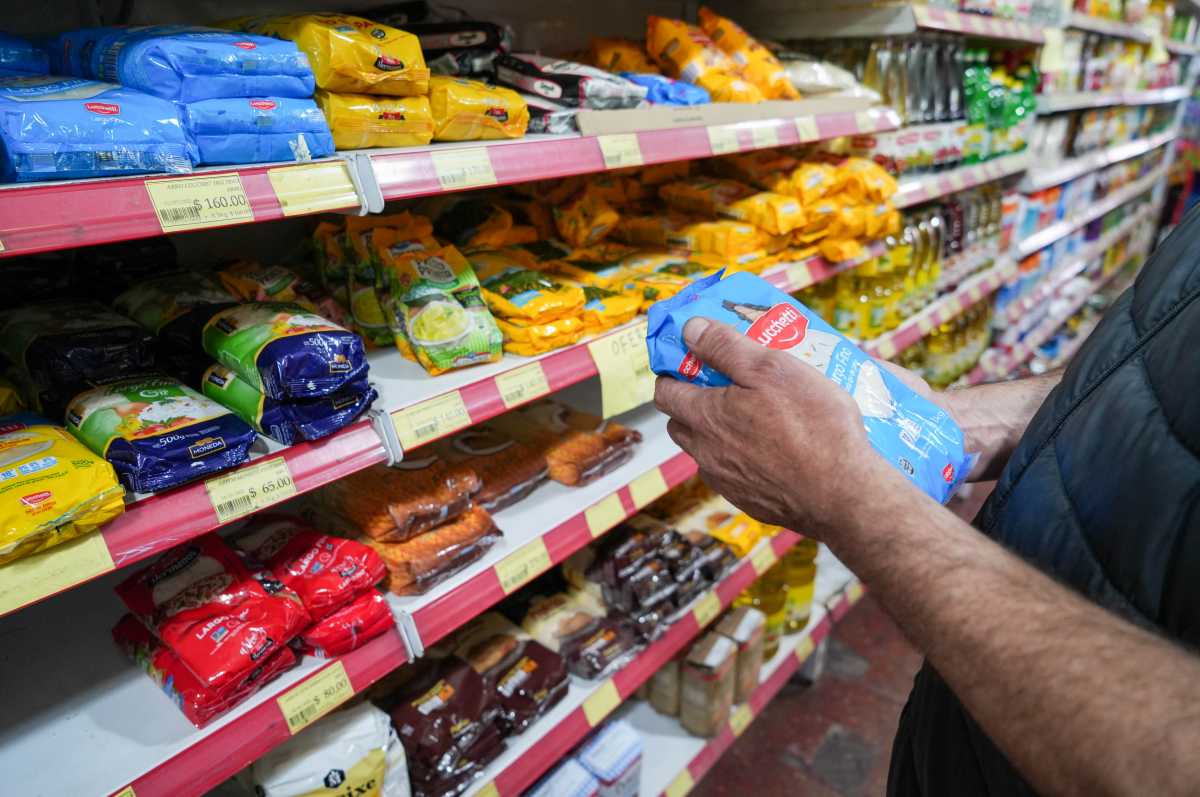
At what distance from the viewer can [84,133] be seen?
729 millimetres

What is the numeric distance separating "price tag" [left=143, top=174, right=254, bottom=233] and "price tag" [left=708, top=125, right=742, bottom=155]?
881 mm

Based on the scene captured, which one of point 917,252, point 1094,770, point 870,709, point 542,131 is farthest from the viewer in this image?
point 917,252

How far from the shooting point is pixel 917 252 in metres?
2.46

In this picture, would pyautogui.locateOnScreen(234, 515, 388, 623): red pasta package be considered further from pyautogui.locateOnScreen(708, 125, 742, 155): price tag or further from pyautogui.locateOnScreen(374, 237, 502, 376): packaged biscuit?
pyautogui.locateOnScreen(708, 125, 742, 155): price tag

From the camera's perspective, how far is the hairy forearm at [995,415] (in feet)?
3.11

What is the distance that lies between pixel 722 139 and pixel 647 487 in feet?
2.33

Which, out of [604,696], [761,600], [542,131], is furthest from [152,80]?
[761,600]

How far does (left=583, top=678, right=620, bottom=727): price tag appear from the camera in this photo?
57.5 inches

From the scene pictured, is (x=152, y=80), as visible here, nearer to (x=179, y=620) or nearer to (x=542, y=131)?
(x=542, y=131)

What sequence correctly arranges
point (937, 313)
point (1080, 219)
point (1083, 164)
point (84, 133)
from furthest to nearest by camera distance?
point (1080, 219)
point (1083, 164)
point (937, 313)
point (84, 133)

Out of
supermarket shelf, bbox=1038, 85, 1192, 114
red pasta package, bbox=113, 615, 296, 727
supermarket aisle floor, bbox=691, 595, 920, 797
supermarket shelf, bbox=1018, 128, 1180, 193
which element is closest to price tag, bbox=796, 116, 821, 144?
red pasta package, bbox=113, 615, 296, 727

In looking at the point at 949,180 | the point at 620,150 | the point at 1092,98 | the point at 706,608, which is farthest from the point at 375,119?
the point at 1092,98

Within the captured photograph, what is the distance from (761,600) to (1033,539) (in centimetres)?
156

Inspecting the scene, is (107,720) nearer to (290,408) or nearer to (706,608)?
(290,408)
